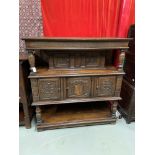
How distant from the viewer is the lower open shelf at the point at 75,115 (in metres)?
1.96

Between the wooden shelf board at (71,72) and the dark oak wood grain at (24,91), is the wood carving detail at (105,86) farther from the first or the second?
the dark oak wood grain at (24,91)

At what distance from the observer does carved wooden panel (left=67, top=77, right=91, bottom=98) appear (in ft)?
5.88

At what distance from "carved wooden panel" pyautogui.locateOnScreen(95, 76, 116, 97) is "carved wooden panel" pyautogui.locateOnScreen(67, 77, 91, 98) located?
0.35ft

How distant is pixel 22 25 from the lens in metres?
1.93

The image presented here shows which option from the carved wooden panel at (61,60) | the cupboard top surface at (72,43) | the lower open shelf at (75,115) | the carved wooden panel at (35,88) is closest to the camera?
the cupboard top surface at (72,43)

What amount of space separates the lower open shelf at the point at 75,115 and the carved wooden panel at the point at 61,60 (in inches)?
27.2

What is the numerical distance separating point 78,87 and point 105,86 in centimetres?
33

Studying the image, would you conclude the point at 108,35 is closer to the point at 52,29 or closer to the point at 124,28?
the point at 124,28

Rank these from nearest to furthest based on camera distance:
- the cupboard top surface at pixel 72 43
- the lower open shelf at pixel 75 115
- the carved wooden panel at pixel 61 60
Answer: the cupboard top surface at pixel 72 43
the carved wooden panel at pixel 61 60
the lower open shelf at pixel 75 115

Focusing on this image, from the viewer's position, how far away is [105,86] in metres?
1.87

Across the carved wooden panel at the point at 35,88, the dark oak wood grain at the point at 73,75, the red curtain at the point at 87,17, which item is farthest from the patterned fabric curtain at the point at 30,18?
the carved wooden panel at the point at 35,88

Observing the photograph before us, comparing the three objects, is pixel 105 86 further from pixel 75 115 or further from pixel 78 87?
pixel 75 115

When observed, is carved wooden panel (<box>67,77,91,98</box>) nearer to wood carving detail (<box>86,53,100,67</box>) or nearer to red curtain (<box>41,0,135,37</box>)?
wood carving detail (<box>86,53,100,67</box>)

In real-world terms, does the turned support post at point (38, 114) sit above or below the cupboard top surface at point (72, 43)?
below
